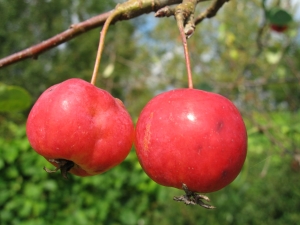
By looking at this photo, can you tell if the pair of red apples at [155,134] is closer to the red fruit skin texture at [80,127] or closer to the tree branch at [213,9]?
the red fruit skin texture at [80,127]

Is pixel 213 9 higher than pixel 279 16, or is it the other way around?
pixel 213 9

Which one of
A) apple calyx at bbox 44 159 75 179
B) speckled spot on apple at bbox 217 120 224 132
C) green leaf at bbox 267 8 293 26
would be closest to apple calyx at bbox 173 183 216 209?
speckled spot on apple at bbox 217 120 224 132

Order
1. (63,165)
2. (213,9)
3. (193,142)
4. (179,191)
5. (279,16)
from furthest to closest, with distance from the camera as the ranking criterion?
(179,191) < (279,16) < (213,9) < (63,165) < (193,142)

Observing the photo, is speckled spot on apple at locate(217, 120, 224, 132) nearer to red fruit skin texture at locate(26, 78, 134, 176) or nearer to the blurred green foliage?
red fruit skin texture at locate(26, 78, 134, 176)

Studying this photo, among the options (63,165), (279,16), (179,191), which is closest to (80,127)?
(63,165)

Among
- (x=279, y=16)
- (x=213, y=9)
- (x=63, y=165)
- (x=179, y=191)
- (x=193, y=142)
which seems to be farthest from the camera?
(x=179, y=191)

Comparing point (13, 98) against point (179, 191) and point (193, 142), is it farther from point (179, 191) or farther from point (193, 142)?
point (179, 191)

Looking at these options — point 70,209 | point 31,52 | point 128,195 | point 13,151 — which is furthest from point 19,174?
point 31,52

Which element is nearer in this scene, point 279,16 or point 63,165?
point 63,165
